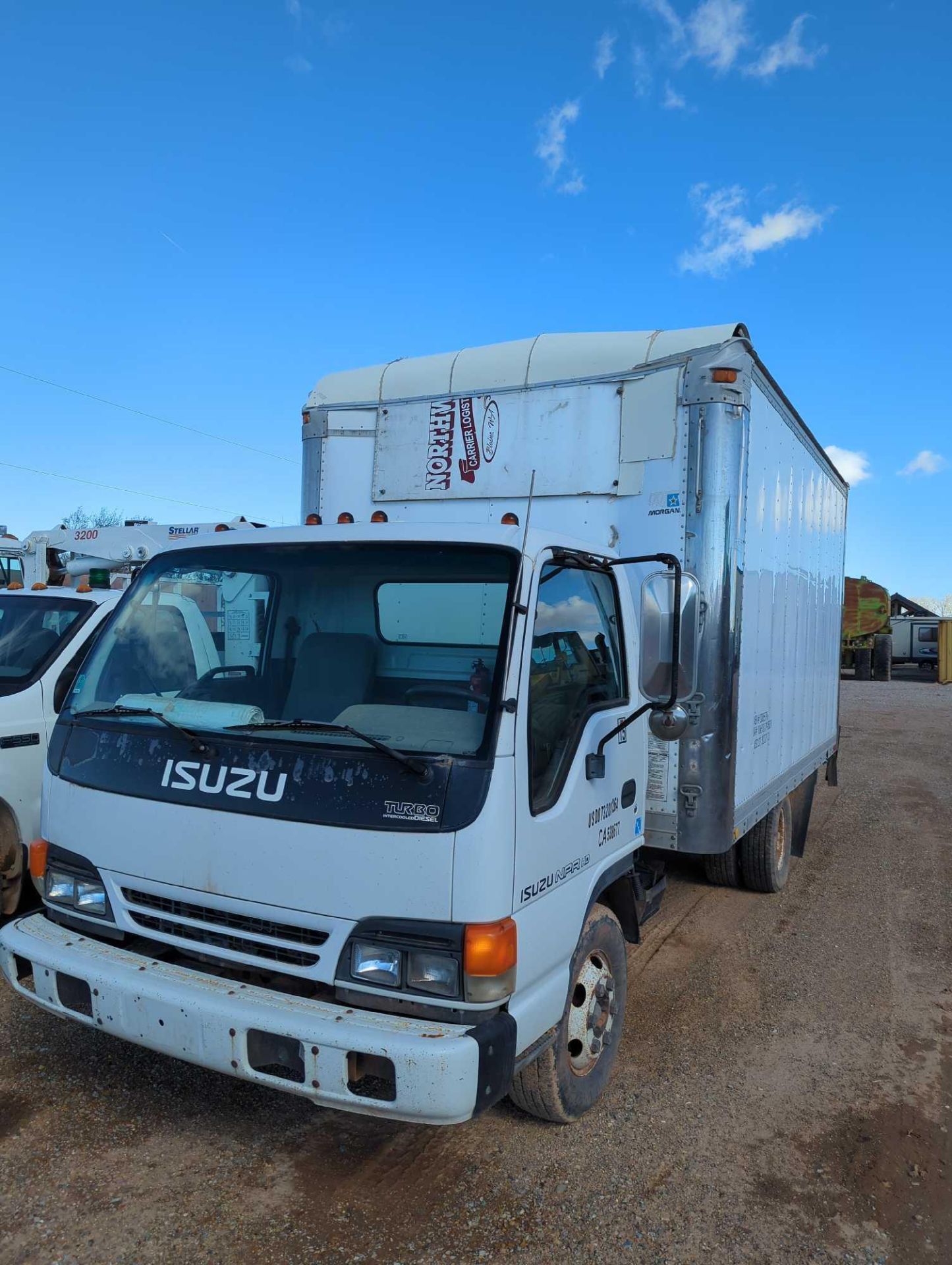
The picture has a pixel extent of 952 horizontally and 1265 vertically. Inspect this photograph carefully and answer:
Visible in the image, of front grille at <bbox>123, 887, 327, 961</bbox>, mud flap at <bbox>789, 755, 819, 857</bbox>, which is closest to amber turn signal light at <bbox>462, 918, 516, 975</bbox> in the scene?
front grille at <bbox>123, 887, 327, 961</bbox>

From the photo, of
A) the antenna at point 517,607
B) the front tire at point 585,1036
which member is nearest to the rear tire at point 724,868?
the front tire at point 585,1036

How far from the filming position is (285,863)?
2773mm

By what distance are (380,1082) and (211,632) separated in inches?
72.2

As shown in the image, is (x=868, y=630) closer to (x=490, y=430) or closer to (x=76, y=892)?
(x=490, y=430)

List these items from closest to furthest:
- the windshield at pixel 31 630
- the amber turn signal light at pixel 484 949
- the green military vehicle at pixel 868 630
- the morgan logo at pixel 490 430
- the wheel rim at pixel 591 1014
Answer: the amber turn signal light at pixel 484 949 → the wheel rim at pixel 591 1014 → the morgan logo at pixel 490 430 → the windshield at pixel 31 630 → the green military vehicle at pixel 868 630

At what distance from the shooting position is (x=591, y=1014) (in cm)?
351

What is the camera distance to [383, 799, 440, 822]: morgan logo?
265 cm

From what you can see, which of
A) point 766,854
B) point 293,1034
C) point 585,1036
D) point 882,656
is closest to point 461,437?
point 585,1036

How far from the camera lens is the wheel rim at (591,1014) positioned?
3.45m

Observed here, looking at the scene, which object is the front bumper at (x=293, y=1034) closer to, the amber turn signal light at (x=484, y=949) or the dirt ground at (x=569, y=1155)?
the amber turn signal light at (x=484, y=949)

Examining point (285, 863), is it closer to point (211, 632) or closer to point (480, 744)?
point (480, 744)

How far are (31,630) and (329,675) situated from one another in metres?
3.18

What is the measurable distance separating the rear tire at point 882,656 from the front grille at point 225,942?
32137 millimetres

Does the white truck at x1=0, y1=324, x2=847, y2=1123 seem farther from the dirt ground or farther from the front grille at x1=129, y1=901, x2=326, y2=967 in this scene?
the dirt ground
